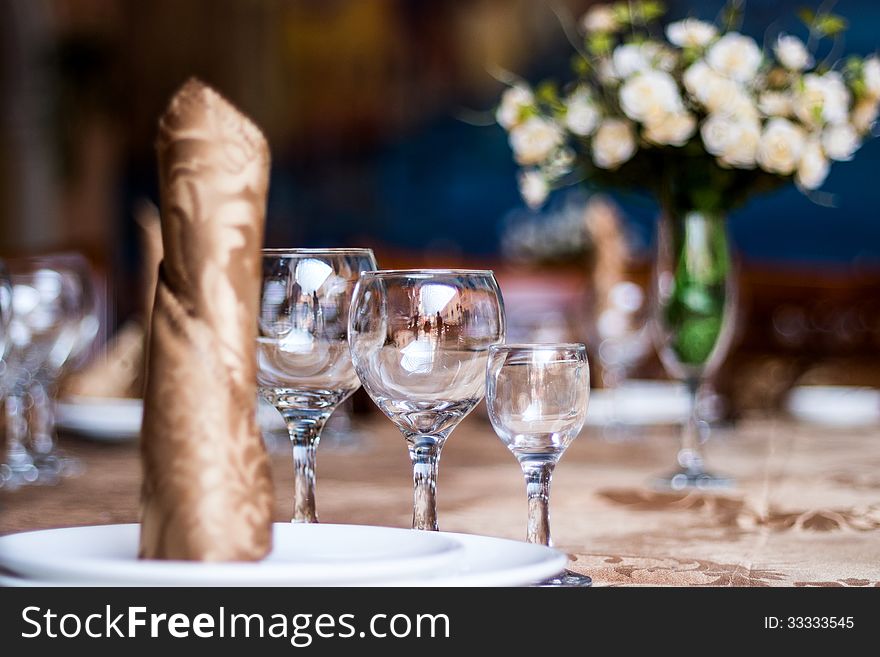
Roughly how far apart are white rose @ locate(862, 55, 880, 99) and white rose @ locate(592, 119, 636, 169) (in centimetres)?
30

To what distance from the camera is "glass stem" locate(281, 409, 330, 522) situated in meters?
0.85

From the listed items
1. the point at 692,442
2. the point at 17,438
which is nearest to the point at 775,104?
the point at 692,442

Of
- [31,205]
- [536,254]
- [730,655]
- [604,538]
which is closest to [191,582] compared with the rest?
[730,655]

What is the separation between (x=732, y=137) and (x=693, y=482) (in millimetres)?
418

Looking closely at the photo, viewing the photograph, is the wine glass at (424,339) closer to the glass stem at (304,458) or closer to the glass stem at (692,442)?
the glass stem at (304,458)

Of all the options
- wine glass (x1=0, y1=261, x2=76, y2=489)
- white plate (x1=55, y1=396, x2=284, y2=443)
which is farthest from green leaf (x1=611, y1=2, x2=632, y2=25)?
wine glass (x1=0, y1=261, x2=76, y2=489)

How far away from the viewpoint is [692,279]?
1.57 meters

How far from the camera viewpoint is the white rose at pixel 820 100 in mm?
1450

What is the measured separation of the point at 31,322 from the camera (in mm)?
1438

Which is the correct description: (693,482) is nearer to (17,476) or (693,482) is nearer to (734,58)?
(734,58)

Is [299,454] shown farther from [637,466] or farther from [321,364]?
[637,466]

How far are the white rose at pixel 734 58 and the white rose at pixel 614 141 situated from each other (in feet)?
0.44

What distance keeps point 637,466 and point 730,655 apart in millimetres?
927

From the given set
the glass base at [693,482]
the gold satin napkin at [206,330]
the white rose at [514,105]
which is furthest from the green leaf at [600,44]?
the gold satin napkin at [206,330]
